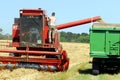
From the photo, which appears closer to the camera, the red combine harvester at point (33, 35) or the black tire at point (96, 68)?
the black tire at point (96, 68)

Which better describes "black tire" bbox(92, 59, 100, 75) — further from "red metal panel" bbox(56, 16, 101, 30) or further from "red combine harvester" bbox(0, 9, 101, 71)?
"red metal panel" bbox(56, 16, 101, 30)

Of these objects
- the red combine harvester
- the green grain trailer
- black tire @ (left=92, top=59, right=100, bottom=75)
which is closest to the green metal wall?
the green grain trailer

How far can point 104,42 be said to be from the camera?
17984 mm

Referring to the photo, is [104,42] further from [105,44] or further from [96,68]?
[96,68]

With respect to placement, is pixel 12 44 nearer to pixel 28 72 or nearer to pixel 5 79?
pixel 28 72

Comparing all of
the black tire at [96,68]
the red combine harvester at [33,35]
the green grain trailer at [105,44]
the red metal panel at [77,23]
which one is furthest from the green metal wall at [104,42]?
the red metal panel at [77,23]

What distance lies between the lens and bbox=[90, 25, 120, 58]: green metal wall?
1791 centimetres

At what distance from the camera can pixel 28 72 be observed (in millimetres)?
16828

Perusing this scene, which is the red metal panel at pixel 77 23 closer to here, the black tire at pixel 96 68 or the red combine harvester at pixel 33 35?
the red combine harvester at pixel 33 35

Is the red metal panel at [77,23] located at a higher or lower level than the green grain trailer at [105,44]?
higher

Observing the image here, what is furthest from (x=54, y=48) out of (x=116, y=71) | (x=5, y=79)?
(x=5, y=79)

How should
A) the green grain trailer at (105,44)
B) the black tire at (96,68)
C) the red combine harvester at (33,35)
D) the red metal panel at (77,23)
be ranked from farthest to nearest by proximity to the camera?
the red metal panel at (77,23)
the red combine harvester at (33,35)
the green grain trailer at (105,44)
the black tire at (96,68)

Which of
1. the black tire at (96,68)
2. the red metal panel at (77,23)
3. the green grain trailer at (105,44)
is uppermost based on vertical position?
the red metal panel at (77,23)

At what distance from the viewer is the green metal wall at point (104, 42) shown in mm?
17906
